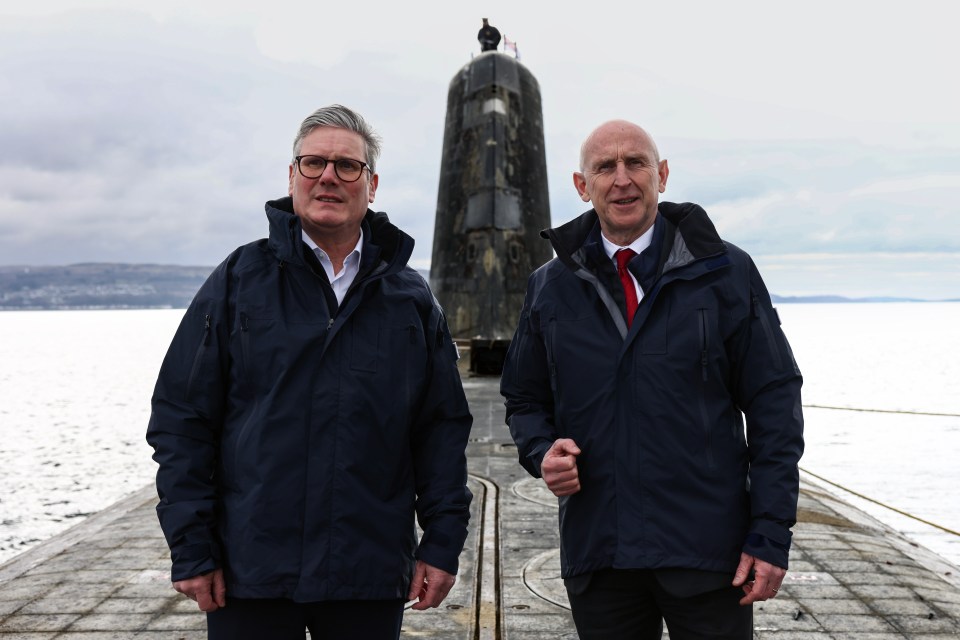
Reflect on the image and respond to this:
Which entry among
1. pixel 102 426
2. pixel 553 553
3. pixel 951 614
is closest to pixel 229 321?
pixel 553 553

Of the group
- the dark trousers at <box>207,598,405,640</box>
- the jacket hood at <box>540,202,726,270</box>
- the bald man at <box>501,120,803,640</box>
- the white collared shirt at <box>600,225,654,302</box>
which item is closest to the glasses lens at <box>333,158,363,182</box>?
the jacket hood at <box>540,202,726,270</box>

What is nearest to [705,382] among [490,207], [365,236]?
[365,236]

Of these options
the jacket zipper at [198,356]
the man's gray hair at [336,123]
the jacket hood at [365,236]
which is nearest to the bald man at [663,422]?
Result: the jacket hood at [365,236]

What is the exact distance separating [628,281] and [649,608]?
1075 mm

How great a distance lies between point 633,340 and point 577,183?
68 centimetres

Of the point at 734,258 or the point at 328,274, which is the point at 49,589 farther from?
the point at 734,258

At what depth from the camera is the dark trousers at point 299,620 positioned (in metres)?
2.38

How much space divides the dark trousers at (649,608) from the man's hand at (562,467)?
30 cm

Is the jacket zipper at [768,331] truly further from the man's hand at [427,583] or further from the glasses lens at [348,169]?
the glasses lens at [348,169]

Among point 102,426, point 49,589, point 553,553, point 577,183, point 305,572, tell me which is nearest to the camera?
point 305,572

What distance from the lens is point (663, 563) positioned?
96.3 inches

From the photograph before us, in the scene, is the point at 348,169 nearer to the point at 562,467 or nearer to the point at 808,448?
the point at 562,467

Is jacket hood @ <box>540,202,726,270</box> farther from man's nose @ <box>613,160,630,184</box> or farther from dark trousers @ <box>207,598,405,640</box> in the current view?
dark trousers @ <box>207,598,405,640</box>

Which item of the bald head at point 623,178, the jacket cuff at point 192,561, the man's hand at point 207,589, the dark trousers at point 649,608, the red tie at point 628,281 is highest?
the bald head at point 623,178
